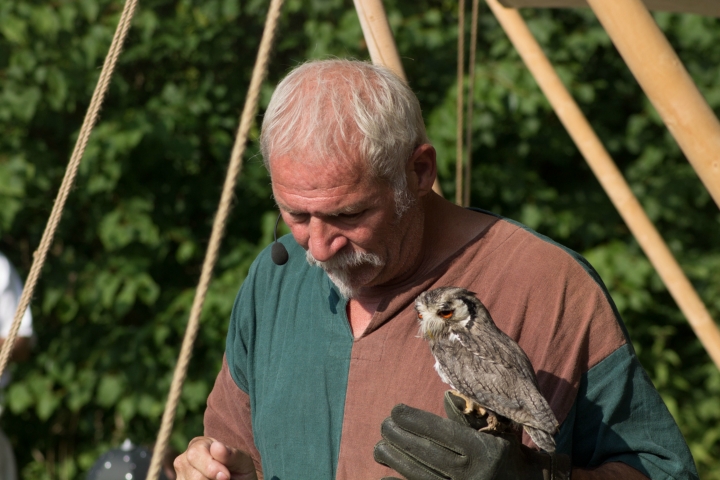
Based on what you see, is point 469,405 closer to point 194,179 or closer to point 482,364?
point 482,364

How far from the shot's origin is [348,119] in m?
1.55

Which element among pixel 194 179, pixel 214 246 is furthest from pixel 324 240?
pixel 194 179

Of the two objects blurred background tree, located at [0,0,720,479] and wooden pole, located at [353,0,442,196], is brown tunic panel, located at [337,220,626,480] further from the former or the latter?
blurred background tree, located at [0,0,720,479]

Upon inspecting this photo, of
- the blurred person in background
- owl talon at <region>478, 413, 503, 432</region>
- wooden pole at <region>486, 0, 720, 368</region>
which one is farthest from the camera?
the blurred person in background

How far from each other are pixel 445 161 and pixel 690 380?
6.92 feet

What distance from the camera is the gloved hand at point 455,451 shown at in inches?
53.9

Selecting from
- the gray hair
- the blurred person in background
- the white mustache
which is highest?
the gray hair

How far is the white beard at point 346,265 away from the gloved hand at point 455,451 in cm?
31

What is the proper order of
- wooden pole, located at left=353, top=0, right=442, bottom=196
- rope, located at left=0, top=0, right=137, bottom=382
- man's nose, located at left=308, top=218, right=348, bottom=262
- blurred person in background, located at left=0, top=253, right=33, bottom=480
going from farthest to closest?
blurred person in background, located at left=0, top=253, right=33, bottom=480
wooden pole, located at left=353, top=0, right=442, bottom=196
rope, located at left=0, top=0, right=137, bottom=382
man's nose, located at left=308, top=218, right=348, bottom=262

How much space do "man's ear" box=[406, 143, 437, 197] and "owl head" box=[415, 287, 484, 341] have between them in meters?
0.28

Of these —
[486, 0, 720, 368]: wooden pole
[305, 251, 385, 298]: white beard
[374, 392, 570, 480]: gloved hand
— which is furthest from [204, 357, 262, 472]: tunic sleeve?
[486, 0, 720, 368]: wooden pole

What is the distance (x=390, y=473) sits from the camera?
1.59m

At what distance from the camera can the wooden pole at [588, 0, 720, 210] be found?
4.03 ft

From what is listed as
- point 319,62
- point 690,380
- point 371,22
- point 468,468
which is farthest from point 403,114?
point 690,380
